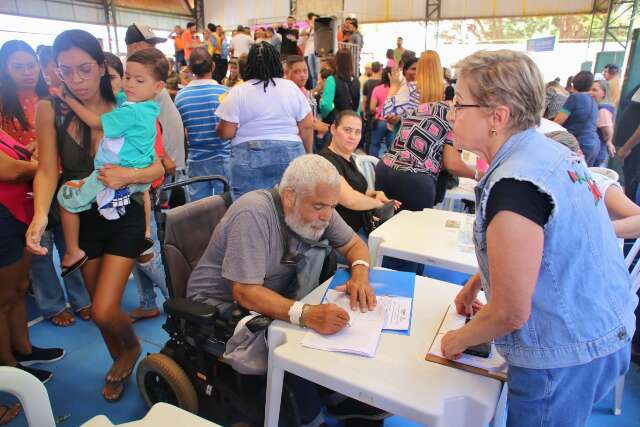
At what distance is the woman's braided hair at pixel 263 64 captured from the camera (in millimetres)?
2564

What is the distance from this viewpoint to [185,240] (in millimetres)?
1658

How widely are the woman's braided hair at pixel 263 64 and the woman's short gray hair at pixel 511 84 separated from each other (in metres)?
1.89

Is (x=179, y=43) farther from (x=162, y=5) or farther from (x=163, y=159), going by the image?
(x=163, y=159)

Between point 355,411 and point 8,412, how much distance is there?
144 centimetres

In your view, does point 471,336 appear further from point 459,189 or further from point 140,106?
point 459,189

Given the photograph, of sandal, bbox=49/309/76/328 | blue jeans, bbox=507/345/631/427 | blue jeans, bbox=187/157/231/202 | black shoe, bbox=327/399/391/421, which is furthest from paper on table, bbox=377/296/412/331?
sandal, bbox=49/309/76/328

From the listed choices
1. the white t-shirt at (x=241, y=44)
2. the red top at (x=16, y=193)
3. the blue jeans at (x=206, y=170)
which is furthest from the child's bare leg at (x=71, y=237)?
the white t-shirt at (x=241, y=44)

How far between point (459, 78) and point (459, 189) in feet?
7.83

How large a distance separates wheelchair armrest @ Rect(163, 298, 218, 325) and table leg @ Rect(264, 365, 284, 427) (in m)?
0.28

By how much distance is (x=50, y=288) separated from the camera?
2463 mm

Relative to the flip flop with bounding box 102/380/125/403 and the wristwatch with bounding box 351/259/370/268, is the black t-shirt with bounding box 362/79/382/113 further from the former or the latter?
the flip flop with bounding box 102/380/125/403

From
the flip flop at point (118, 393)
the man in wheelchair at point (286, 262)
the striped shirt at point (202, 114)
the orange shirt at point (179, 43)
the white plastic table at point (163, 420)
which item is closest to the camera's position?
the white plastic table at point (163, 420)

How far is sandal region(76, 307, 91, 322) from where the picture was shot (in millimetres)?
2504

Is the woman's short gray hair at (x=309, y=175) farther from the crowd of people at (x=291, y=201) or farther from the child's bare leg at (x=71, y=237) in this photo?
the child's bare leg at (x=71, y=237)
